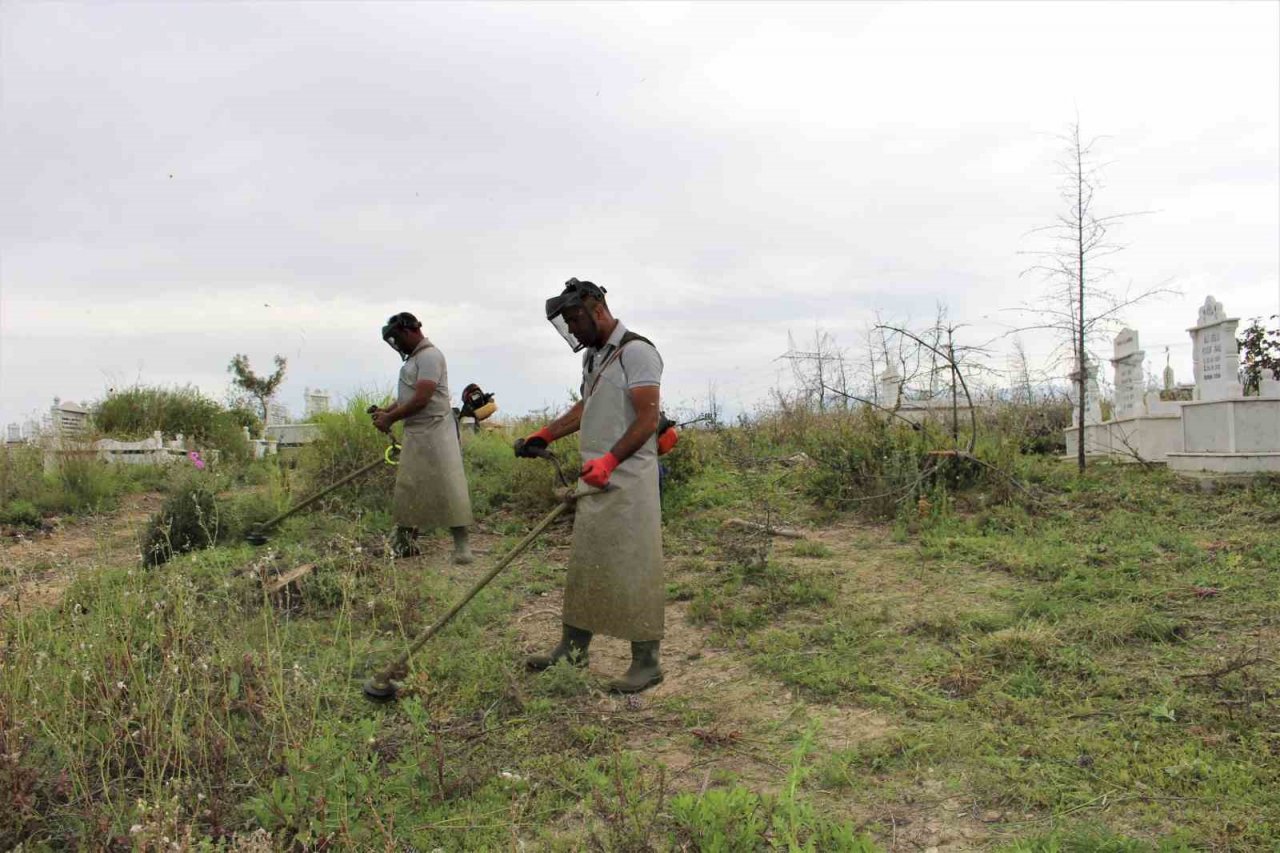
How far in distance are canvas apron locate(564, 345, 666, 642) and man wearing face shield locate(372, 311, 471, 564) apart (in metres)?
2.46

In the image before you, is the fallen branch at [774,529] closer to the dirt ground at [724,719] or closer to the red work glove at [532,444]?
the dirt ground at [724,719]

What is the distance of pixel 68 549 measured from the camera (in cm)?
747

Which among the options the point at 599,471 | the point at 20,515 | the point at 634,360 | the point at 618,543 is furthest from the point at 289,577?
the point at 20,515

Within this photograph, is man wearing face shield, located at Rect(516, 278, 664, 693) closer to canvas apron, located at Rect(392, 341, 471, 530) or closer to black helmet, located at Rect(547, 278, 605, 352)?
black helmet, located at Rect(547, 278, 605, 352)

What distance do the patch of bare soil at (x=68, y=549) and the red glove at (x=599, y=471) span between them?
2788 mm

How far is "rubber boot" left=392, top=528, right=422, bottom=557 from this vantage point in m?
6.43

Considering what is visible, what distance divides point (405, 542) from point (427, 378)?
4.19 feet

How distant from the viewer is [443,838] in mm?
2598

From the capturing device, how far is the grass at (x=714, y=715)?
2.57m

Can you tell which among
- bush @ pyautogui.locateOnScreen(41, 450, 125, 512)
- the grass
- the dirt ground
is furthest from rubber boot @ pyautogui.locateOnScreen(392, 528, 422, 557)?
bush @ pyautogui.locateOnScreen(41, 450, 125, 512)

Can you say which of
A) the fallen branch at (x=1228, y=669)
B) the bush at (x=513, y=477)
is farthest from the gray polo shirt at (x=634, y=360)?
the bush at (x=513, y=477)

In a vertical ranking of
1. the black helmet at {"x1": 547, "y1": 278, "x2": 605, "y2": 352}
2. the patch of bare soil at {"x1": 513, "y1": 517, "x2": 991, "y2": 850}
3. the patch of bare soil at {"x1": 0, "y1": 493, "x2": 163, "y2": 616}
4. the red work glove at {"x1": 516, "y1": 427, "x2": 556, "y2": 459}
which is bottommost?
the patch of bare soil at {"x1": 513, "y1": 517, "x2": 991, "y2": 850}

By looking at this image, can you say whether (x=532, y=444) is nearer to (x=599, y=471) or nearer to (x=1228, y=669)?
(x=599, y=471)

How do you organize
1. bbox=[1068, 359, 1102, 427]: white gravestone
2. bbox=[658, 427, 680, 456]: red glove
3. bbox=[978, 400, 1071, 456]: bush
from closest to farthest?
bbox=[658, 427, 680, 456]: red glove, bbox=[1068, 359, 1102, 427]: white gravestone, bbox=[978, 400, 1071, 456]: bush
